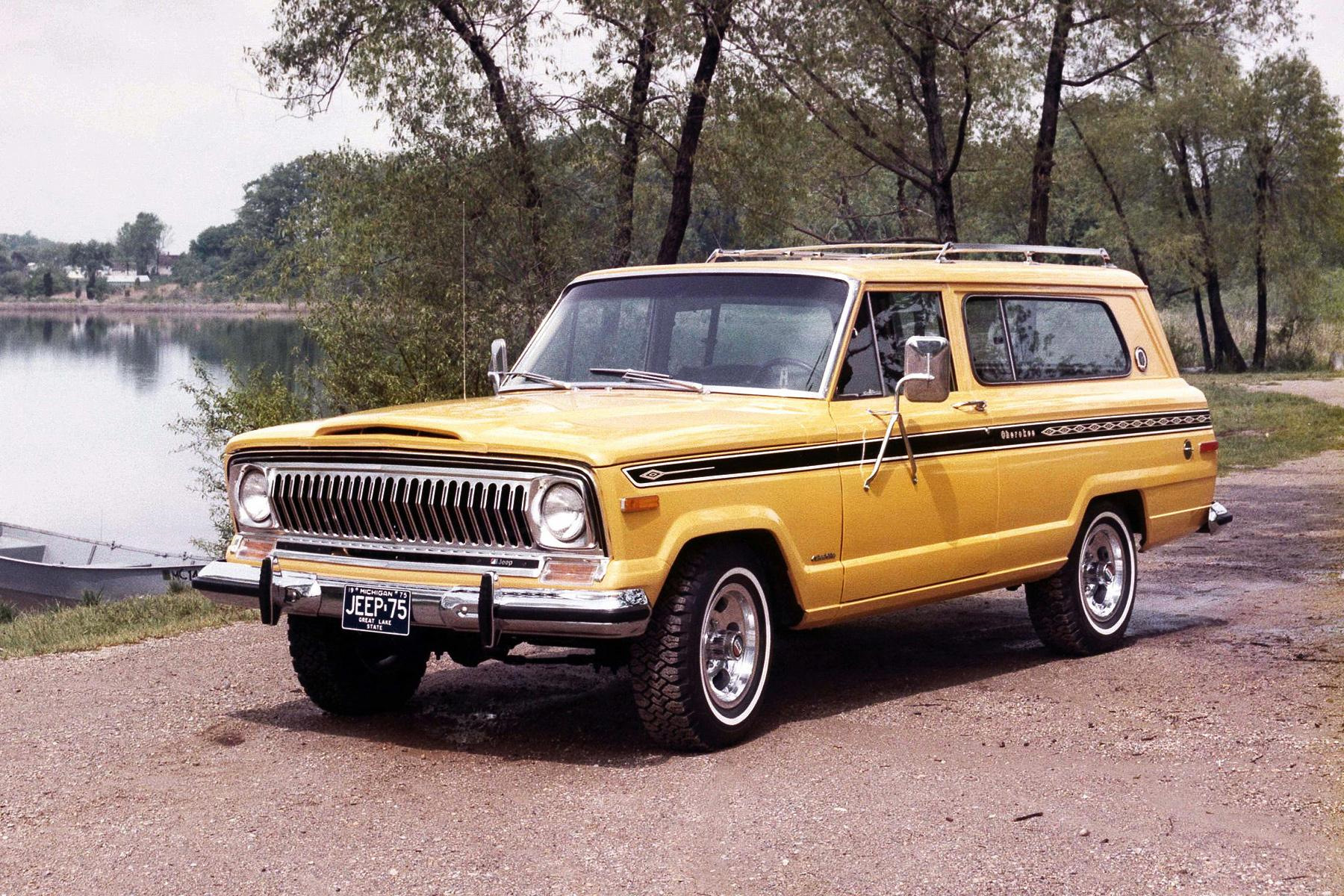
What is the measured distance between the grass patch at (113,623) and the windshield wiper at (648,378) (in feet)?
12.2

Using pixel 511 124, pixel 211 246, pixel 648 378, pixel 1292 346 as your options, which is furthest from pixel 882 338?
pixel 211 246

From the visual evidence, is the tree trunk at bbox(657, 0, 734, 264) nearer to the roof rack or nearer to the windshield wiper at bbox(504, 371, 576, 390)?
the roof rack

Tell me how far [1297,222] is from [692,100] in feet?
103

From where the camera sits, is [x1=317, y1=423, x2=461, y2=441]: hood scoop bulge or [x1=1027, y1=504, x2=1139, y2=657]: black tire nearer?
[x1=317, y1=423, x2=461, y2=441]: hood scoop bulge

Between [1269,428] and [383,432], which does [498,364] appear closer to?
[383,432]

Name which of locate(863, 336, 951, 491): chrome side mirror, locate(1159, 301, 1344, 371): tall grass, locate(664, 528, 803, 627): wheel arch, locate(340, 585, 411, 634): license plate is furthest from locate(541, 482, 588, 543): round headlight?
locate(1159, 301, 1344, 371): tall grass

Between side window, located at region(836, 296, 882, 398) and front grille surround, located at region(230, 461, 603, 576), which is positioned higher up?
side window, located at region(836, 296, 882, 398)

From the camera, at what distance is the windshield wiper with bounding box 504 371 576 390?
7508 mm

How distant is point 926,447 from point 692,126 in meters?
15.9

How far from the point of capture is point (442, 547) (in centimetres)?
618

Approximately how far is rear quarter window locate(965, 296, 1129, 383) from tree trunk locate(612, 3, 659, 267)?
13770 millimetres

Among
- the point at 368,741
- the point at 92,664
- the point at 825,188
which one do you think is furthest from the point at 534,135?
the point at 368,741

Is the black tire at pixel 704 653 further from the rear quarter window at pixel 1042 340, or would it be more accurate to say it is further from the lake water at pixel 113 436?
the lake water at pixel 113 436

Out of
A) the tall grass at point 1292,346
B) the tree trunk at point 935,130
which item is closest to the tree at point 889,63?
the tree trunk at point 935,130
